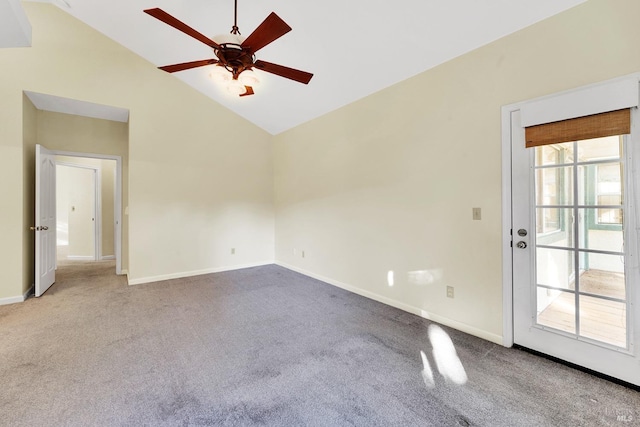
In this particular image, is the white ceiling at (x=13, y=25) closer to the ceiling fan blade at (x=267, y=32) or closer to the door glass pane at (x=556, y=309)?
the ceiling fan blade at (x=267, y=32)

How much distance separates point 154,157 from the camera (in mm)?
4418

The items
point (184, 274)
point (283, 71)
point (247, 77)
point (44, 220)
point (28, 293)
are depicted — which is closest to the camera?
point (283, 71)

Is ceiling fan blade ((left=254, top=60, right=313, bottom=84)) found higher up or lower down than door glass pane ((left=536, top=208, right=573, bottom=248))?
higher up

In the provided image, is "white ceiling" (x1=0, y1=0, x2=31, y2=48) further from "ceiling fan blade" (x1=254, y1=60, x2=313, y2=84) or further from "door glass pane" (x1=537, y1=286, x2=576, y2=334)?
"door glass pane" (x1=537, y1=286, x2=576, y2=334)

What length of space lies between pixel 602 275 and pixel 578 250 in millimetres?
210

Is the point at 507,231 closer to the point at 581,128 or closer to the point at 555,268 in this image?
the point at 555,268

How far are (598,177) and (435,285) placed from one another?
1568mm

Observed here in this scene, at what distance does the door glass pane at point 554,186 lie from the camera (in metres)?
2.12

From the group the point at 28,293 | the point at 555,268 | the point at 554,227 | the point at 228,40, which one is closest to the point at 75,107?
the point at 28,293

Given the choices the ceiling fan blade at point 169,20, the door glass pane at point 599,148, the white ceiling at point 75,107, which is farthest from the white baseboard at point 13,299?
the door glass pane at point 599,148

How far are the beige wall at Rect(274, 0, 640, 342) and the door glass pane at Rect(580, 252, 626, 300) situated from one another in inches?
21.3

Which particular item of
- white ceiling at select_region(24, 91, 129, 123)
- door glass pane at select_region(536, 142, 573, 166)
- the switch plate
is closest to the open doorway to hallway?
white ceiling at select_region(24, 91, 129, 123)

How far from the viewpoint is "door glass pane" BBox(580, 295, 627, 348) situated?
A: 190 centimetres

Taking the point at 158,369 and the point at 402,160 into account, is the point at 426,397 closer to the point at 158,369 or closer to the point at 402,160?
the point at 158,369
